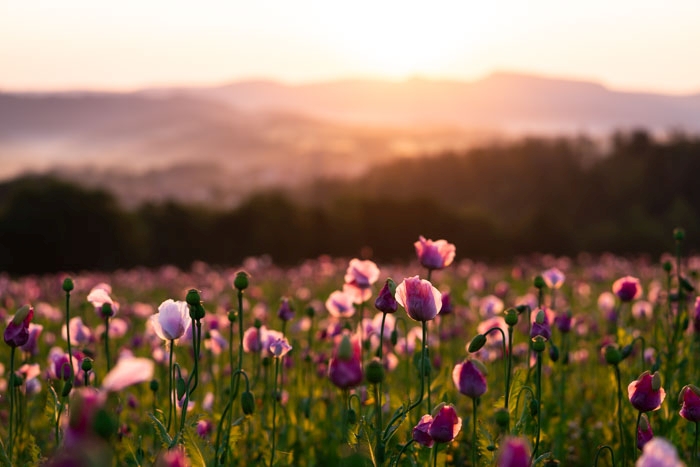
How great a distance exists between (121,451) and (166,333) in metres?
1.59

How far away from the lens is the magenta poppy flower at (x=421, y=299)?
8.22 ft

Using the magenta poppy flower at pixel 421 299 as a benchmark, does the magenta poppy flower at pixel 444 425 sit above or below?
below

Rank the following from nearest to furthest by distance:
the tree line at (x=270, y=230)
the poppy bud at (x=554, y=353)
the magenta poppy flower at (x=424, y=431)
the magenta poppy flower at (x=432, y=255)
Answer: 1. the magenta poppy flower at (x=424, y=431)
2. the magenta poppy flower at (x=432, y=255)
3. the poppy bud at (x=554, y=353)
4. the tree line at (x=270, y=230)

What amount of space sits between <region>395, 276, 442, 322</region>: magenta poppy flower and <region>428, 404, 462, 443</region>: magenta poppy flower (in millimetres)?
294

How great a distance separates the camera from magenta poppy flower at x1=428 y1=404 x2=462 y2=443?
91.4 inches

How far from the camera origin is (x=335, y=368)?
2.20m

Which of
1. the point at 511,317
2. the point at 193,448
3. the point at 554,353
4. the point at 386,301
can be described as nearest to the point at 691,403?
the point at 511,317

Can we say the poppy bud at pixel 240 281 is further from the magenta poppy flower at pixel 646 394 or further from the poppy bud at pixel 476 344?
the magenta poppy flower at pixel 646 394

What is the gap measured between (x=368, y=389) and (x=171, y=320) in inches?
35.5

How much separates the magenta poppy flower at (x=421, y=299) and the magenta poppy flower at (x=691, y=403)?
769mm

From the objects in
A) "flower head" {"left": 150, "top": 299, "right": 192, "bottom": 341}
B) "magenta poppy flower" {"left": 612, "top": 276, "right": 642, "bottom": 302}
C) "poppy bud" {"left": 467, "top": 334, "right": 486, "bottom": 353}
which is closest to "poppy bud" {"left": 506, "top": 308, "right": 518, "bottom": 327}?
"poppy bud" {"left": 467, "top": 334, "right": 486, "bottom": 353}

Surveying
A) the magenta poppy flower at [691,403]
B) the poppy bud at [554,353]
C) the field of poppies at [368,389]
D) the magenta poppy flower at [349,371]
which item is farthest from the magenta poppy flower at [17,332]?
the poppy bud at [554,353]

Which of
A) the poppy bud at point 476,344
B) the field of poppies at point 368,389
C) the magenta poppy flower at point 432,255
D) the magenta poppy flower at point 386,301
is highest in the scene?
the magenta poppy flower at point 432,255

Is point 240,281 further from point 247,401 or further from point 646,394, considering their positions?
point 646,394
